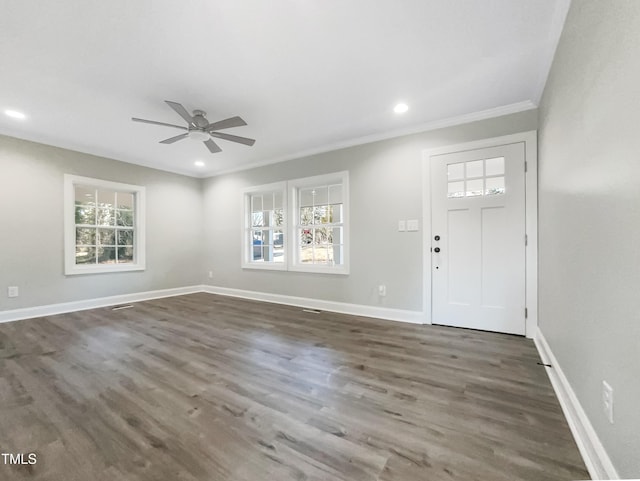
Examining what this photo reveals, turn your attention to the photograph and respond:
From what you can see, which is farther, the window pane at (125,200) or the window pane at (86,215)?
the window pane at (125,200)

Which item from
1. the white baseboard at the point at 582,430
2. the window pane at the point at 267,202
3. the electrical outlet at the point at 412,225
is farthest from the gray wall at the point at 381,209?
the white baseboard at the point at 582,430

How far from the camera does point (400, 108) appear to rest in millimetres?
3113

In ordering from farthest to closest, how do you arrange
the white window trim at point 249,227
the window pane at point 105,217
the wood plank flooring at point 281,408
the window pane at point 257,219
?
the window pane at point 257,219 → the white window trim at point 249,227 → the window pane at point 105,217 → the wood plank flooring at point 281,408

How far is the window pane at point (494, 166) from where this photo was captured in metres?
3.11

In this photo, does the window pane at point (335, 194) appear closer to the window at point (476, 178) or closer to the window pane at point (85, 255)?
the window at point (476, 178)

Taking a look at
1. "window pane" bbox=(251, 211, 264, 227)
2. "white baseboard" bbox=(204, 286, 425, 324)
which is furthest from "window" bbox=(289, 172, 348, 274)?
"window pane" bbox=(251, 211, 264, 227)

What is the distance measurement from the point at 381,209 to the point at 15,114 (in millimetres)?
4572

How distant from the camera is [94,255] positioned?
15.2 ft

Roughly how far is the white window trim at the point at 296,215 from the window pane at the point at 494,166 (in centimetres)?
180

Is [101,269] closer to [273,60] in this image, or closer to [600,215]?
[273,60]

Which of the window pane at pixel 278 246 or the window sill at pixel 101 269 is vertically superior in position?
the window pane at pixel 278 246

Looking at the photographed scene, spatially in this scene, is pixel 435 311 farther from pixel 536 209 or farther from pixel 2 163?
pixel 2 163

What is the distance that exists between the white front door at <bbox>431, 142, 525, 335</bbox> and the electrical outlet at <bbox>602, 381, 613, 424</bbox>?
6.76 ft

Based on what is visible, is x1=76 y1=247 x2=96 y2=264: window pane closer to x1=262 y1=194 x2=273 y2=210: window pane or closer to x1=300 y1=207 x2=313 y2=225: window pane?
x1=262 y1=194 x2=273 y2=210: window pane
